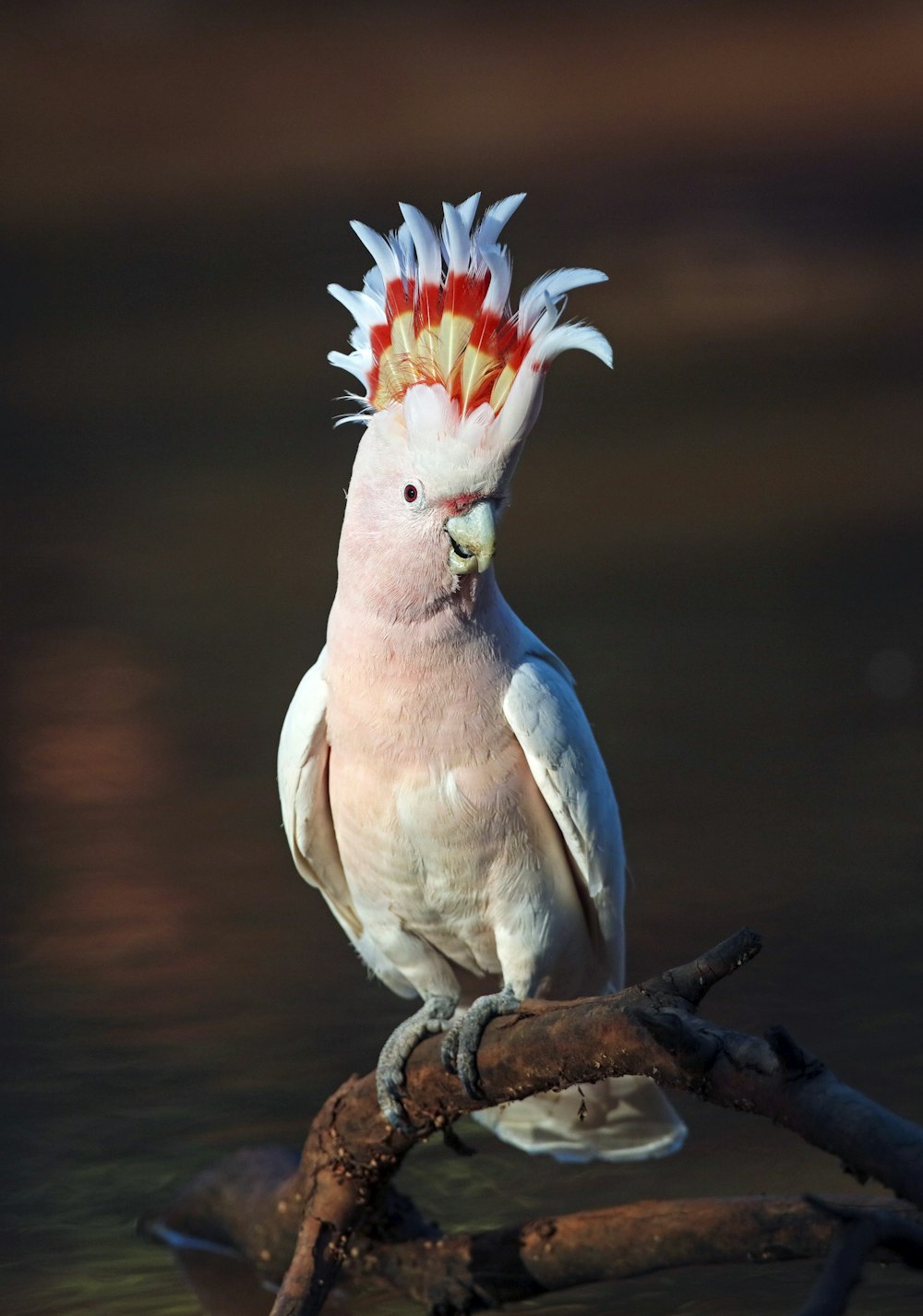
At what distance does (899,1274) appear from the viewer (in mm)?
2057

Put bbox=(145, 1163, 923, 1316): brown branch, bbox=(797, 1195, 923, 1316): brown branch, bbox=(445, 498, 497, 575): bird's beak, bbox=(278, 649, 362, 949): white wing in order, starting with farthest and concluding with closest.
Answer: bbox=(278, 649, 362, 949): white wing → bbox=(145, 1163, 923, 1316): brown branch → bbox=(445, 498, 497, 575): bird's beak → bbox=(797, 1195, 923, 1316): brown branch

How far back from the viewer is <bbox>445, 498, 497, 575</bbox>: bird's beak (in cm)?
158

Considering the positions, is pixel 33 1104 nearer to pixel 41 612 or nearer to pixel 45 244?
pixel 41 612

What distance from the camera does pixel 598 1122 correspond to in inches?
76.5

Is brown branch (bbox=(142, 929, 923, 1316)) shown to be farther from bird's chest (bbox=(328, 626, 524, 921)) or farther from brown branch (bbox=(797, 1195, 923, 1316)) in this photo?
bird's chest (bbox=(328, 626, 524, 921))

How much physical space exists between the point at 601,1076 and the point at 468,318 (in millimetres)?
698

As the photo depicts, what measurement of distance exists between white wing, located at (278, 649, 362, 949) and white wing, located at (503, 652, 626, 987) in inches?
8.5

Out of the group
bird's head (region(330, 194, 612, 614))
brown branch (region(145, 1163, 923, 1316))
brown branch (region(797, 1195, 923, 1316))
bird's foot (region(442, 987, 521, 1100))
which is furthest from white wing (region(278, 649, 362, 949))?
brown branch (region(797, 1195, 923, 1316))

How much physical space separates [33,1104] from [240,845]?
95cm

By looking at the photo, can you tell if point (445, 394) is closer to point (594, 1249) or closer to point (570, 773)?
point (570, 773)

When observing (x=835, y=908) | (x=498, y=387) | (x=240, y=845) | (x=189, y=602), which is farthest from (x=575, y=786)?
(x=189, y=602)

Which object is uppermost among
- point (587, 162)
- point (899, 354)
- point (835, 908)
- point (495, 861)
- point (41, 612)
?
point (587, 162)

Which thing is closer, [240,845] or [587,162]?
[240,845]

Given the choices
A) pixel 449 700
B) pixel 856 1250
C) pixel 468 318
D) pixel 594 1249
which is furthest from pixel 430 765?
pixel 856 1250
